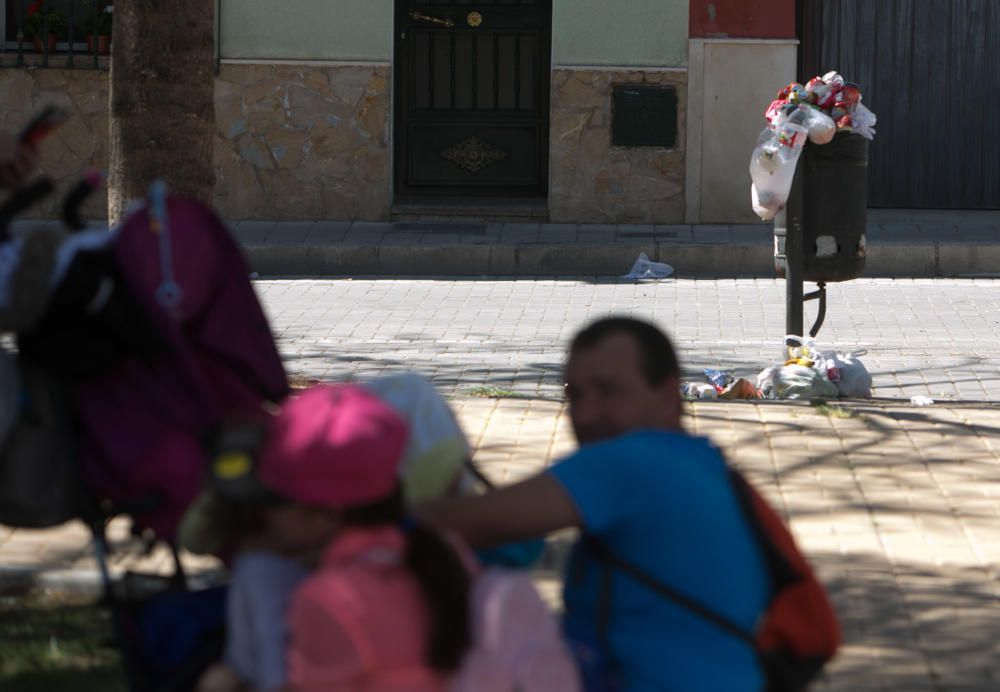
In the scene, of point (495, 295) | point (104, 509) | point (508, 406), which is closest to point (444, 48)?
point (495, 295)

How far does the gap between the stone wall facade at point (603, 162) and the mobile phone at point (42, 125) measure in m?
12.2

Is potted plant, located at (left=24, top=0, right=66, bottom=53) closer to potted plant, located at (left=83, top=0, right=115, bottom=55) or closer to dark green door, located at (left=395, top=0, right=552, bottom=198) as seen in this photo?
potted plant, located at (left=83, top=0, right=115, bottom=55)

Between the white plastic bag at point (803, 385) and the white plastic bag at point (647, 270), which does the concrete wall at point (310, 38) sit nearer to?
the white plastic bag at point (647, 270)

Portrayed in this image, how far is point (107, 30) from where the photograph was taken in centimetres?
1547

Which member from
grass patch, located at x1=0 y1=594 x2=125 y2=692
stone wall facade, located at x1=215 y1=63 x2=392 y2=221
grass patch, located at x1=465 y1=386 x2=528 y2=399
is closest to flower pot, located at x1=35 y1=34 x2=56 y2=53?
stone wall facade, located at x1=215 y1=63 x2=392 y2=221

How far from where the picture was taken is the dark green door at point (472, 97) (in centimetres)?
1605

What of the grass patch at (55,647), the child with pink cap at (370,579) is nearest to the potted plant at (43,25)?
the grass patch at (55,647)

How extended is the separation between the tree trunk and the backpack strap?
4907 millimetres

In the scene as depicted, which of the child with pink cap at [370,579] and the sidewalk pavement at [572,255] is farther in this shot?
the sidewalk pavement at [572,255]

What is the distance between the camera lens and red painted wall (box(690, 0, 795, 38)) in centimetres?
1550

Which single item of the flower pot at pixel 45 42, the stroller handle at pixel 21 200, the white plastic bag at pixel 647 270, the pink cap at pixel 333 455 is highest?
the flower pot at pixel 45 42

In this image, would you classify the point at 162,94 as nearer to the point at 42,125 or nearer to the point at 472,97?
the point at 42,125

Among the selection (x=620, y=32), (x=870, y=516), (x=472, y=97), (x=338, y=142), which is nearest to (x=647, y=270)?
(x=620, y=32)

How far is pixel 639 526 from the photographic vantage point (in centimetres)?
278
